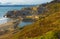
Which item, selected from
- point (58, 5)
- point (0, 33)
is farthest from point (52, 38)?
point (58, 5)

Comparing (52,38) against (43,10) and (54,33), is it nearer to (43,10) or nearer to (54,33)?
(54,33)

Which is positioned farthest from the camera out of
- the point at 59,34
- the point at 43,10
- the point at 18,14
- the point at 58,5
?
the point at 18,14

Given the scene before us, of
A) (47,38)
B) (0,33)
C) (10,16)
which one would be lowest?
(10,16)

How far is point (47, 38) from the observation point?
95.7ft

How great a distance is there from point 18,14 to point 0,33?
230ft

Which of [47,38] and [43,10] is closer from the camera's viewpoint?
[47,38]

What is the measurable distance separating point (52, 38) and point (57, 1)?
9283cm

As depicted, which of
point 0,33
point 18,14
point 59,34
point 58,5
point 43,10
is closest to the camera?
point 59,34

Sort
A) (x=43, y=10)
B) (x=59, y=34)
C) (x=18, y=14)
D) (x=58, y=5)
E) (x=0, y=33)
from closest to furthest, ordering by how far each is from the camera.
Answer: (x=59, y=34), (x=0, y=33), (x=58, y=5), (x=43, y=10), (x=18, y=14)

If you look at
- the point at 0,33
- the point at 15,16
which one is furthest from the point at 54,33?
the point at 15,16

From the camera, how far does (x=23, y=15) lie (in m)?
145

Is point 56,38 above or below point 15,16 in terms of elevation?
above

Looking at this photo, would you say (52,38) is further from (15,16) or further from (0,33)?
(15,16)

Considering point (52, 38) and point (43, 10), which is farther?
point (43, 10)
